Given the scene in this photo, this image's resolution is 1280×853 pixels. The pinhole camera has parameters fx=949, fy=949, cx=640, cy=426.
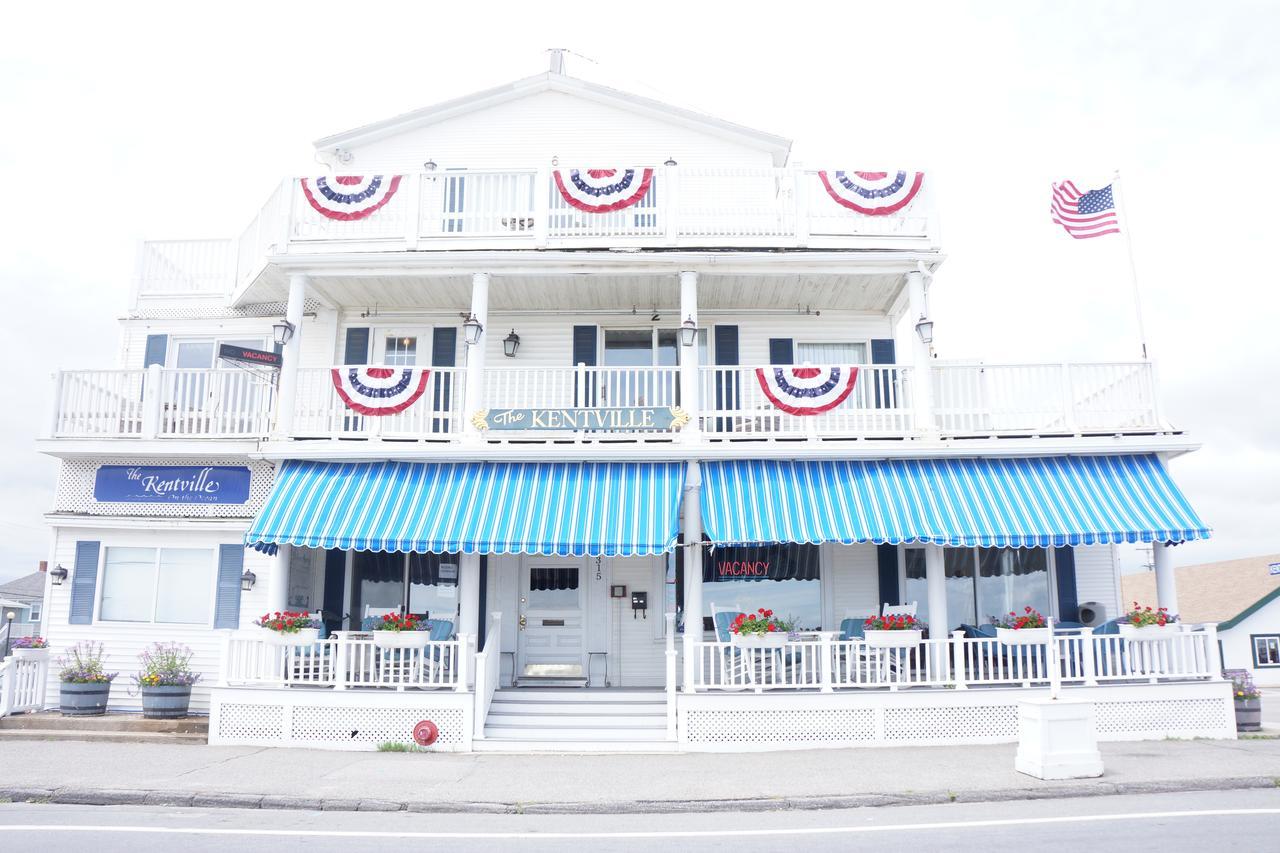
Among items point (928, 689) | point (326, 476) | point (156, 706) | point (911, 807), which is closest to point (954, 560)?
point (928, 689)

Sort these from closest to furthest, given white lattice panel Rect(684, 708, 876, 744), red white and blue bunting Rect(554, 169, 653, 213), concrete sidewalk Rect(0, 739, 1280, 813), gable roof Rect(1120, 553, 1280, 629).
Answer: concrete sidewalk Rect(0, 739, 1280, 813) → white lattice panel Rect(684, 708, 876, 744) → red white and blue bunting Rect(554, 169, 653, 213) → gable roof Rect(1120, 553, 1280, 629)

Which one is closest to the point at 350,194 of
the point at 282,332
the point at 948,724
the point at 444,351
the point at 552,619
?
the point at 282,332

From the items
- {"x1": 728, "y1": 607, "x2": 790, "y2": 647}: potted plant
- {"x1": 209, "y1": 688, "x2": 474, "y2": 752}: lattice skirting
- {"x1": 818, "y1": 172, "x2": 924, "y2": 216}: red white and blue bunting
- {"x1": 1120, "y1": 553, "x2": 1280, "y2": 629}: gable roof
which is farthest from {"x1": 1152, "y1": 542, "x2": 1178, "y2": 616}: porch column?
{"x1": 1120, "y1": 553, "x2": 1280, "y2": 629}: gable roof

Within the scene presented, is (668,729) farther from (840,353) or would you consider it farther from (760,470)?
(840,353)

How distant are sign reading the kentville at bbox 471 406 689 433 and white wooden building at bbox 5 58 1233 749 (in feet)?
0.16

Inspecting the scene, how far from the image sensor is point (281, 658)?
44.1 ft

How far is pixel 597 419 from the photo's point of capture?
561 inches

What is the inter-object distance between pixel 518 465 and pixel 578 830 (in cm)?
666

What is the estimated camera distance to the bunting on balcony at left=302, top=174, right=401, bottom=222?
49.6 feet

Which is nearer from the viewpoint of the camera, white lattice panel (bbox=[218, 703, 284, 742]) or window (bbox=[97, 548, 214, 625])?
white lattice panel (bbox=[218, 703, 284, 742])

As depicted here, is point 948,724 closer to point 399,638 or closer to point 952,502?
point 952,502

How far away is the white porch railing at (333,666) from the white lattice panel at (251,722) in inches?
13.3

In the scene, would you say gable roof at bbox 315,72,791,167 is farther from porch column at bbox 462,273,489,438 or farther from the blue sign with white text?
the blue sign with white text

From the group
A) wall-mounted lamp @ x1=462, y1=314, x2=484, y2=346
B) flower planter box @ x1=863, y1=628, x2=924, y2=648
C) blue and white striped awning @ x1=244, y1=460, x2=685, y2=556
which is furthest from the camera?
wall-mounted lamp @ x1=462, y1=314, x2=484, y2=346
